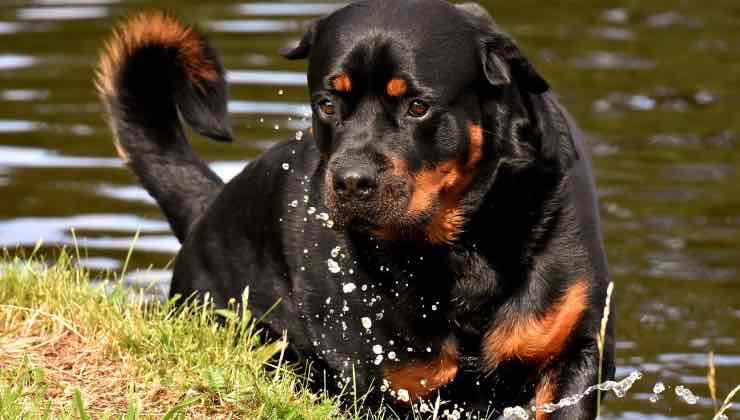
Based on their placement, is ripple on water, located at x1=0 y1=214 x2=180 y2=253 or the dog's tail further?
ripple on water, located at x1=0 y1=214 x2=180 y2=253

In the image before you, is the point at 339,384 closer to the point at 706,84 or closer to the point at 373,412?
the point at 373,412

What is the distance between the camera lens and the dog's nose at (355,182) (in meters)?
4.72

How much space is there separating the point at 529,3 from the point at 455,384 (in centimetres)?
1033

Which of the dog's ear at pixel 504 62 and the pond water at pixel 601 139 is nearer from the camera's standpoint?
the dog's ear at pixel 504 62

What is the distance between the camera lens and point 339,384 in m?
5.33

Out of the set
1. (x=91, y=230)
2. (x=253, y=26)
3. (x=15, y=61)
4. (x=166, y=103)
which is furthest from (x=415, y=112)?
(x=253, y=26)

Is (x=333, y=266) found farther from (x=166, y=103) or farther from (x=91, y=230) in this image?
(x=91, y=230)

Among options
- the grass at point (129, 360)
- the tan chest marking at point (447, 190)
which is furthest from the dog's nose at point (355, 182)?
the grass at point (129, 360)

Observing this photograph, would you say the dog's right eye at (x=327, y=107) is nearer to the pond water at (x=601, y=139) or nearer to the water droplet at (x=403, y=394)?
the water droplet at (x=403, y=394)

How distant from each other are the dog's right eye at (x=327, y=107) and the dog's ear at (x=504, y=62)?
20.7 inches

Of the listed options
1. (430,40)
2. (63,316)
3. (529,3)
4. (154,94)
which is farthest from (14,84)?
(430,40)

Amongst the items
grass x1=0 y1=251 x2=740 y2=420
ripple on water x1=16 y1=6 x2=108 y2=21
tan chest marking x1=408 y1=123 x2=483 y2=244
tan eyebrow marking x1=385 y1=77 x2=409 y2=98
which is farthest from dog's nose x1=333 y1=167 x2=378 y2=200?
ripple on water x1=16 y1=6 x2=108 y2=21

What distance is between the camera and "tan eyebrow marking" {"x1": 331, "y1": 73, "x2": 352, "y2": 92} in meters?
4.91

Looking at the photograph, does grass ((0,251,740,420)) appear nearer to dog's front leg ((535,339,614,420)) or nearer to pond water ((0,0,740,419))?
dog's front leg ((535,339,614,420))
